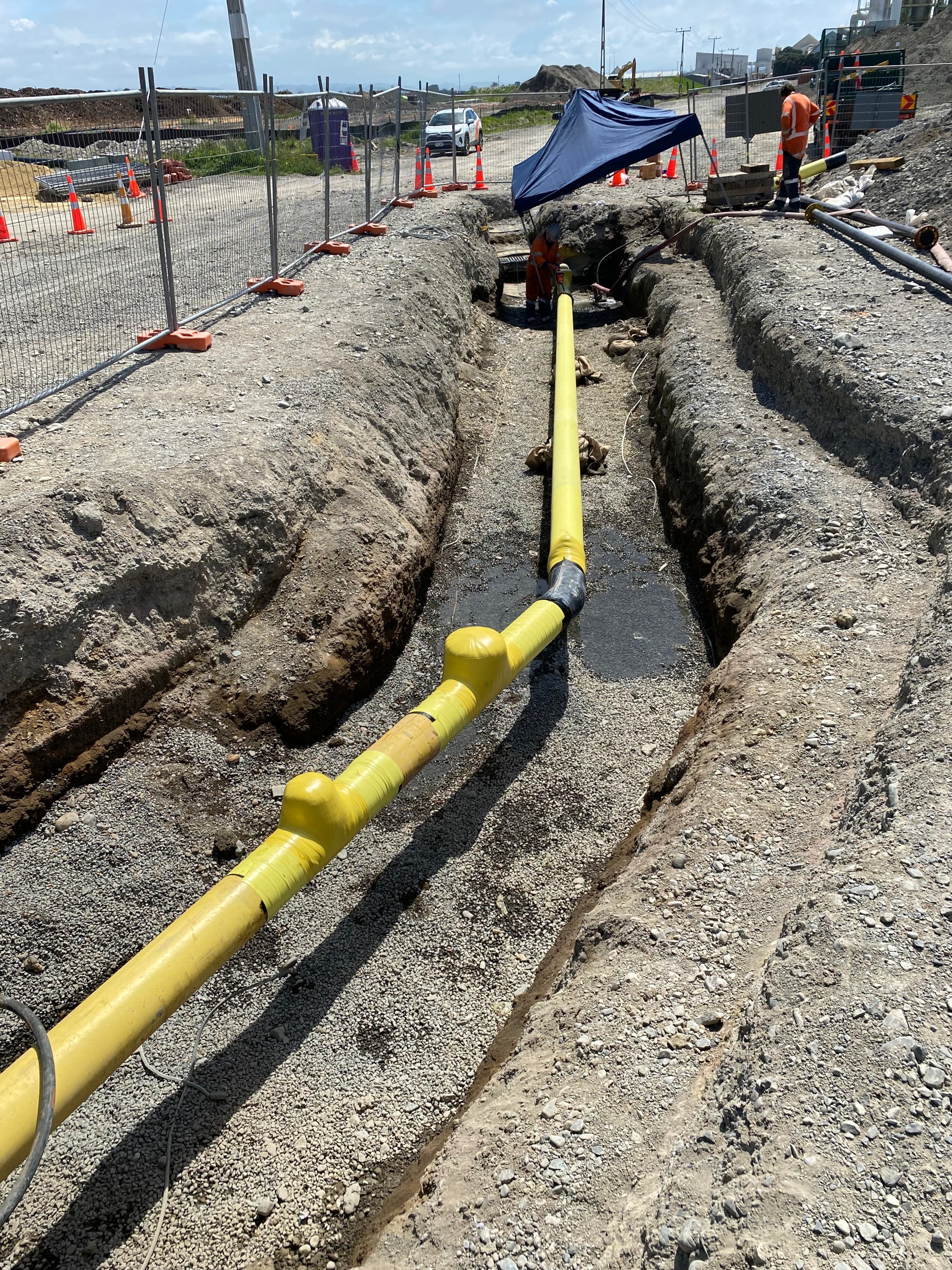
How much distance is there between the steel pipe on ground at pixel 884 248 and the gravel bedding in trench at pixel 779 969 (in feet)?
9.19

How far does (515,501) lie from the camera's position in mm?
9094

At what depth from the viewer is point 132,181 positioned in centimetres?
950

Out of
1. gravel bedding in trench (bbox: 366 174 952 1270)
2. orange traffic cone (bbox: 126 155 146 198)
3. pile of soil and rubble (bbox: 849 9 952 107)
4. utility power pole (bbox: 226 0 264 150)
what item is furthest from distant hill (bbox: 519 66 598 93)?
gravel bedding in trench (bbox: 366 174 952 1270)

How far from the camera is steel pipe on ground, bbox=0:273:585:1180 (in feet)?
10.3

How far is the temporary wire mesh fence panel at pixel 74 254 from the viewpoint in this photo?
25.2ft

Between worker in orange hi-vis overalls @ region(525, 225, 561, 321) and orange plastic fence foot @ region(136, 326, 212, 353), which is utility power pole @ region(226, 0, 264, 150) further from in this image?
orange plastic fence foot @ region(136, 326, 212, 353)

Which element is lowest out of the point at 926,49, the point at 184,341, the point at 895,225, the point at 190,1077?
the point at 190,1077

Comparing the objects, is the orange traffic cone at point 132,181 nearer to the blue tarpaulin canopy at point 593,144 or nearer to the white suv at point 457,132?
the blue tarpaulin canopy at point 593,144

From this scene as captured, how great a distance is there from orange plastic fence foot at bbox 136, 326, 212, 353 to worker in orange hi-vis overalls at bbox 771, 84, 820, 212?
9.58 metres

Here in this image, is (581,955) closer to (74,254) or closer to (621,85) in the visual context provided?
(74,254)

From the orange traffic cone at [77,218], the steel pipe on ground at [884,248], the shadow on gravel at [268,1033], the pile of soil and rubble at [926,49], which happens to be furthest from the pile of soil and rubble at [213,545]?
the pile of soil and rubble at [926,49]

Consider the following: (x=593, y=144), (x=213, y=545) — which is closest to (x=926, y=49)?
(x=593, y=144)

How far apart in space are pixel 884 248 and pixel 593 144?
5.66 m

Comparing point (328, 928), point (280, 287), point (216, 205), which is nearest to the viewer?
Result: point (328, 928)
